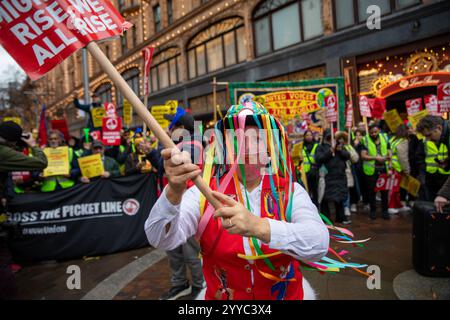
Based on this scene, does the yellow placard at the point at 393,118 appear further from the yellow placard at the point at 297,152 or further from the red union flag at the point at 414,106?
the yellow placard at the point at 297,152

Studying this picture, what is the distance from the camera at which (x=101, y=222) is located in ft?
17.4

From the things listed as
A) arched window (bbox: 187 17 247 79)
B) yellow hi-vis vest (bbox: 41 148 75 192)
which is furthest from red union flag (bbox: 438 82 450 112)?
arched window (bbox: 187 17 247 79)

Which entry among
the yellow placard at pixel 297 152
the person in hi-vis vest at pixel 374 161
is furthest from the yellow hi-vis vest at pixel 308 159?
the person in hi-vis vest at pixel 374 161

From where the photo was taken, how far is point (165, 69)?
20766 millimetres

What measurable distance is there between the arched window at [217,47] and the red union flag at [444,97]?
1090 centimetres

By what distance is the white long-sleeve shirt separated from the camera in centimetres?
132

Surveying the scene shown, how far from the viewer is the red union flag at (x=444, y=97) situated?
542cm

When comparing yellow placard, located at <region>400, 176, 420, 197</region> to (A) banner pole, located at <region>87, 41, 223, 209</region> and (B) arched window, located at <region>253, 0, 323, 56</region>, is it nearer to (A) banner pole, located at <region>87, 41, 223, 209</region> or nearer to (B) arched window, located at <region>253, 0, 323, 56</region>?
(A) banner pole, located at <region>87, 41, 223, 209</region>

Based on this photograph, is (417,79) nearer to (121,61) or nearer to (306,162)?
(306,162)

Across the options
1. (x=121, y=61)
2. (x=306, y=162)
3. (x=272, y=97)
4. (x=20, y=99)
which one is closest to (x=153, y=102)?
(x=121, y=61)

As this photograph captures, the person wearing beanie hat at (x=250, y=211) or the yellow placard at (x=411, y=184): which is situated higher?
the person wearing beanie hat at (x=250, y=211)

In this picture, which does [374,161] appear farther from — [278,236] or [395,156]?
Result: [278,236]

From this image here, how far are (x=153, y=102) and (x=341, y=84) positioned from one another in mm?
16571

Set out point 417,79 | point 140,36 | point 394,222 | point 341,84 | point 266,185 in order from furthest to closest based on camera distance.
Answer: point 140,36, point 417,79, point 341,84, point 394,222, point 266,185
